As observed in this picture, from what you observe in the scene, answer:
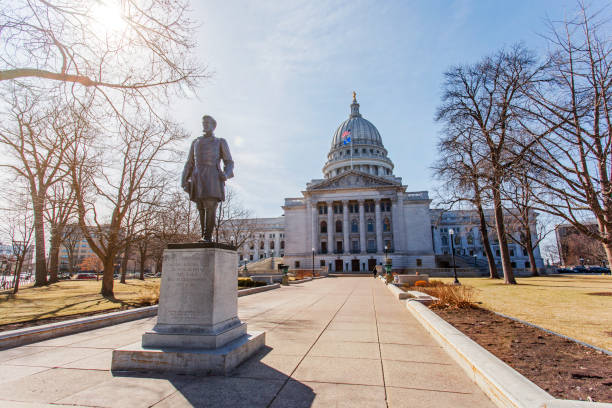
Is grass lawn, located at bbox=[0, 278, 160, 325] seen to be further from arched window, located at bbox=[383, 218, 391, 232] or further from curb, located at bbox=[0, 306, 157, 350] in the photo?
arched window, located at bbox=[383, 218, 391, 232]

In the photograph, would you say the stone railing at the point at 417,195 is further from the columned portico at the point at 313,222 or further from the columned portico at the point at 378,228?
the columned portico at the point at 313,222

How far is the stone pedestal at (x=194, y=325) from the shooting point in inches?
185

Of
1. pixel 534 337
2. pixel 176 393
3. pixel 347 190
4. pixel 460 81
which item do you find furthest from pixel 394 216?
pixel 176 393

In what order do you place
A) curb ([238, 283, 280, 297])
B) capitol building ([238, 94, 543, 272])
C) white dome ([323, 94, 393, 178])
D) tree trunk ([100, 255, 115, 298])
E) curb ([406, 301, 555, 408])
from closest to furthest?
1. curb ([406, 301, 555, 408])
2. curb ([238, 283, 280, 297])
3. tree trunk ([100, 255, 115, 298])
4. capitol building ([238, 94, 543, 272])
5. white dome ([323, 94, 393, 178])

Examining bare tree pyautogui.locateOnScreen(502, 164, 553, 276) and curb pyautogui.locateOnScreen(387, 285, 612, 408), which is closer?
curb pyautogui.locateOnScreen(387, 285, 612, 408)

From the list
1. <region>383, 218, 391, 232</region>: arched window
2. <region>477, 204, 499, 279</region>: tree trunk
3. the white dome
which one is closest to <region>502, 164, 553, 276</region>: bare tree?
<region>477, 204, 499, 279</region>: tree trunk

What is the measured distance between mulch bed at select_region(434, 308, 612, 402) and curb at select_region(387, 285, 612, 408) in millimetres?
498

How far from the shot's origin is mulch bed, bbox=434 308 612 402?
12.8 feet

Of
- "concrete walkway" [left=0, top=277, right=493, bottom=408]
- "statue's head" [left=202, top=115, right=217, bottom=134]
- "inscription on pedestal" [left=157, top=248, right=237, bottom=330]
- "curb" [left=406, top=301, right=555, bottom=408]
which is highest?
"statue's head" [left=202, top=115, right=217, bottom=134]

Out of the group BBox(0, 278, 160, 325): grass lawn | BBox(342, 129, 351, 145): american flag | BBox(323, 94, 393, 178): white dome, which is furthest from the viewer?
BBox(323, 94, 393, 178): white dome

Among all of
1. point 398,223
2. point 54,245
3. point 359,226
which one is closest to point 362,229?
point 359,226

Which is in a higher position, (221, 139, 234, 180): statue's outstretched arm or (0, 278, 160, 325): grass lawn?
(221, 139, 234, 180): statue's outstretched arm

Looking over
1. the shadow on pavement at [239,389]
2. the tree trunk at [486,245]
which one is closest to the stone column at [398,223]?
the tree trunk at [486,245]

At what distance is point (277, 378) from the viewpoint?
4.44 meters
